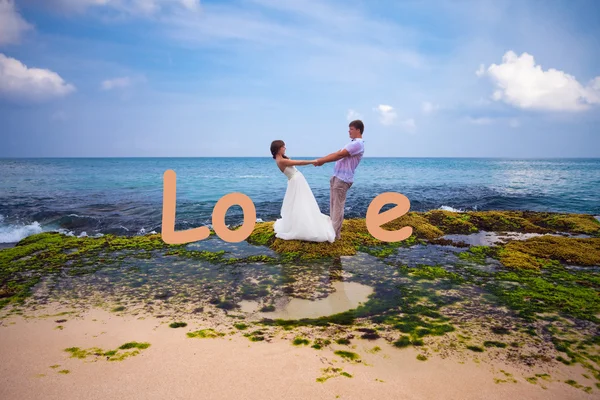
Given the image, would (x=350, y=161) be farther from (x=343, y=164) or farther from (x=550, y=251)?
(x=550, y=251)

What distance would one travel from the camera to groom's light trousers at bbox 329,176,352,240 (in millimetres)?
7950

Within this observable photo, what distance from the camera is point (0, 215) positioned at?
49.5 ft

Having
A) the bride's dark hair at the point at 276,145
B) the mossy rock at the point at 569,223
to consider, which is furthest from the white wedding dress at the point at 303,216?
the mossy rock at the point at 569,223

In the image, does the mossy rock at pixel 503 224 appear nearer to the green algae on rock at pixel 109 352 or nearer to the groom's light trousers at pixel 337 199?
the groom's light trousers at pixel 337 199

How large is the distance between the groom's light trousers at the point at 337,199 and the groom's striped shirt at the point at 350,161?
15 centimetres

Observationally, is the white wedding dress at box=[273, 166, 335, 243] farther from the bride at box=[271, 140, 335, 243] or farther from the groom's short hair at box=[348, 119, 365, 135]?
the groom's short hair at box=[348, 119, 365, 135]

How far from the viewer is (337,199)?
8.10m

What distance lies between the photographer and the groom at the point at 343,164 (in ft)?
24.4

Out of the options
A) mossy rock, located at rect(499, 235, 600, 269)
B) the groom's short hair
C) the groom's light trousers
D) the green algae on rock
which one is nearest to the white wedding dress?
the groom's light trousers

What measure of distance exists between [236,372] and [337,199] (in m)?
5.41

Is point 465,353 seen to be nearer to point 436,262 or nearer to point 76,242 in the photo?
point 436,262

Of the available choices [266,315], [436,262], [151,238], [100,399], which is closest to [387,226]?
[436,262]

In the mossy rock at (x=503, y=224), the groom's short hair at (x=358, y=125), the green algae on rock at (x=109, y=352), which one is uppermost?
the groom's short hair at (x=358, y=125)

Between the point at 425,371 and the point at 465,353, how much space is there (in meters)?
0.66
